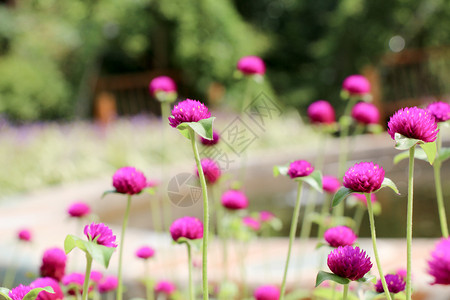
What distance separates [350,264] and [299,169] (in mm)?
275

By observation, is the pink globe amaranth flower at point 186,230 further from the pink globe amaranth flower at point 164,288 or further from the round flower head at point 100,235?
the pink globe amaranth flower at point 164,288

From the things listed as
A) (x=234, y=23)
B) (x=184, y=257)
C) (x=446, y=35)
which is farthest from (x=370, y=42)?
(x=184, y=257)

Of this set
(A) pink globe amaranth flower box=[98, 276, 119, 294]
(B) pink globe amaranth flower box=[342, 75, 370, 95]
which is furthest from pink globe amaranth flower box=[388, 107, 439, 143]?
(B) pink globe amaranth flower box=[342, 75, 370, 95]

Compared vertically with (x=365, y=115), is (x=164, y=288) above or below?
below

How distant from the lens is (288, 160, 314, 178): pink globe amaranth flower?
0.93 metres

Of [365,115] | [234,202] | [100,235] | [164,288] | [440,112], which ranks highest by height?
[365,115]

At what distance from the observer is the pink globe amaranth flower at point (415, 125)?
0.69m

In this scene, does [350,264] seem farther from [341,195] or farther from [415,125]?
[415,125]

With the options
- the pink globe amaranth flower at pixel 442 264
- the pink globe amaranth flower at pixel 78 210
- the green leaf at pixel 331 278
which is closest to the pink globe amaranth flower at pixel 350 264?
the green leaf at pixel 331 278

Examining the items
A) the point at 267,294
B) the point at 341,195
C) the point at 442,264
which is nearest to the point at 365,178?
the point at 341,195

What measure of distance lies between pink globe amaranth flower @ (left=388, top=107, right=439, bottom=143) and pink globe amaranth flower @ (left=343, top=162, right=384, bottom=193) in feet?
0.20

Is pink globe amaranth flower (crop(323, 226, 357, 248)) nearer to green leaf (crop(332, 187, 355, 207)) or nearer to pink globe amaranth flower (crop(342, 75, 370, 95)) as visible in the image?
green leaf (crop(332, 187, 355, 207))

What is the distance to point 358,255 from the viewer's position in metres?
0.70

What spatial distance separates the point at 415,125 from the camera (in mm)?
687
